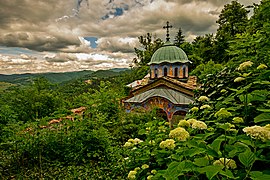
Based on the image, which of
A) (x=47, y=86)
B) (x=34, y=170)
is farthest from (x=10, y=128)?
(x=47, y=86)

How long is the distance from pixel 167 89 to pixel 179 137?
42.8 ft

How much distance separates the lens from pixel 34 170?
4637 millimetres

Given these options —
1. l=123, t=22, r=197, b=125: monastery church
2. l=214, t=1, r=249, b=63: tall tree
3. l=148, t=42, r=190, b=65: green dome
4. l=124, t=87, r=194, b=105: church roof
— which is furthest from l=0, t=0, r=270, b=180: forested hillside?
l=214, t=1, r=249, b=63: tall tree

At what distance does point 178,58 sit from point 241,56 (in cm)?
1420

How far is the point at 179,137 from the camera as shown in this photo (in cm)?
140

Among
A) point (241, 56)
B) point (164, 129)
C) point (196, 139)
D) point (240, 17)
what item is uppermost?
point (240, 17)

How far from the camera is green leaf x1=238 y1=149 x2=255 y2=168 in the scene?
96cm

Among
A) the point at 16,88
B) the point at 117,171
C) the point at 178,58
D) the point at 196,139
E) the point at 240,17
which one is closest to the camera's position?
the point at 196,139

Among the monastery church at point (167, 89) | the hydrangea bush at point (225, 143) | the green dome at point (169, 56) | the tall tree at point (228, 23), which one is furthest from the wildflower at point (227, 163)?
the tall tree at point (228, 23)

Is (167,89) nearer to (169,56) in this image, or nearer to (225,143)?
(169,56)

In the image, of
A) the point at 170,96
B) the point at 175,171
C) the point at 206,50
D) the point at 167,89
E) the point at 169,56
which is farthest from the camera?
the point at 206,50

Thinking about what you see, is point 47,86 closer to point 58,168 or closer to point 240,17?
point 58,168

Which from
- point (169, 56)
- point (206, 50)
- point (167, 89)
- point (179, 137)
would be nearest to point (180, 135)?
point (179, 137)

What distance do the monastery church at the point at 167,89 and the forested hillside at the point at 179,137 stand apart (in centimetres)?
301
